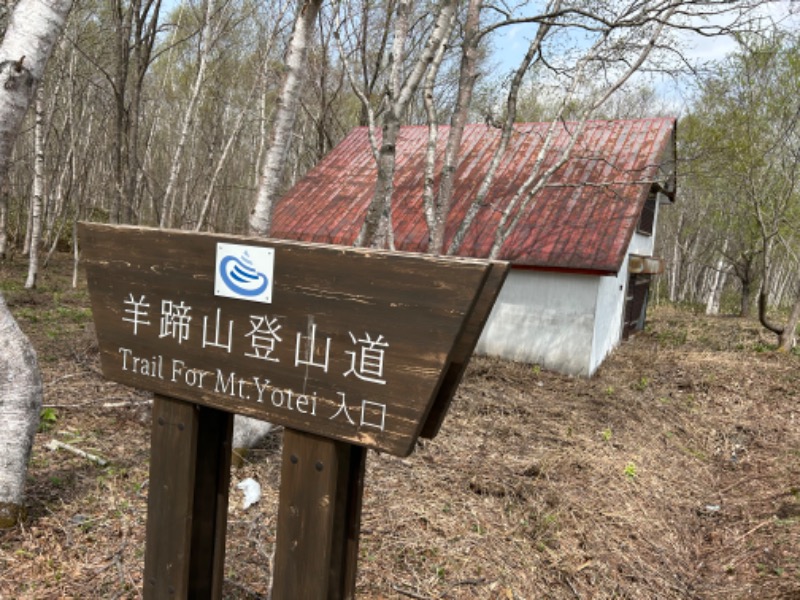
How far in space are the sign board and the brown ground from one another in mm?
1693

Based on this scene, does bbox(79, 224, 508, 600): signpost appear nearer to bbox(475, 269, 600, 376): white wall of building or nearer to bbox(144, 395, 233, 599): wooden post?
bbox(144, 395, 233, 599): wooden post

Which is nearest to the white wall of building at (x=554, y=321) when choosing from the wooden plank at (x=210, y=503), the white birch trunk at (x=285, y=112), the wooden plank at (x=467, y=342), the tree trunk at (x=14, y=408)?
the white birch trunk at (x=285, y=112)

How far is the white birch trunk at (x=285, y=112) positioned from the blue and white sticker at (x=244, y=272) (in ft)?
8.21

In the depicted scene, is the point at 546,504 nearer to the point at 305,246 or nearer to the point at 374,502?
the point at 374,502

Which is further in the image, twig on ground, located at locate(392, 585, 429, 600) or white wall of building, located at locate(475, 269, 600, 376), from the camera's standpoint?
white wall of building, located at locate(475, 269, 600, 376)

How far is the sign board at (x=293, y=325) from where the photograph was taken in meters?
1.65

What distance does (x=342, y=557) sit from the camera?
6.49 feet

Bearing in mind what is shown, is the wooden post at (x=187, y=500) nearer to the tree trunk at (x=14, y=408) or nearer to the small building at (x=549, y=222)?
the tree trunk at (x=14, y=408)

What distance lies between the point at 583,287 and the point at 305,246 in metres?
8.78

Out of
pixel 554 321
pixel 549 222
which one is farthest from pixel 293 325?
pixel 549 222

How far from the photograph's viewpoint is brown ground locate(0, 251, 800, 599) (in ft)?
11.1

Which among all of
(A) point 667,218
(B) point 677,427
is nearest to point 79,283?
(B) point 677,427

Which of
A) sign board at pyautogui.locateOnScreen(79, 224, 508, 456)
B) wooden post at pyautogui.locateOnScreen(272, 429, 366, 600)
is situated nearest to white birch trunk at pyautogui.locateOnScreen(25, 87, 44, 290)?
sign board at pyautogui.locateOnScreen(79, 224, 508, 456)

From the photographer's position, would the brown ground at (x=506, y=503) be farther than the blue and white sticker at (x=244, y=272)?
Yes
